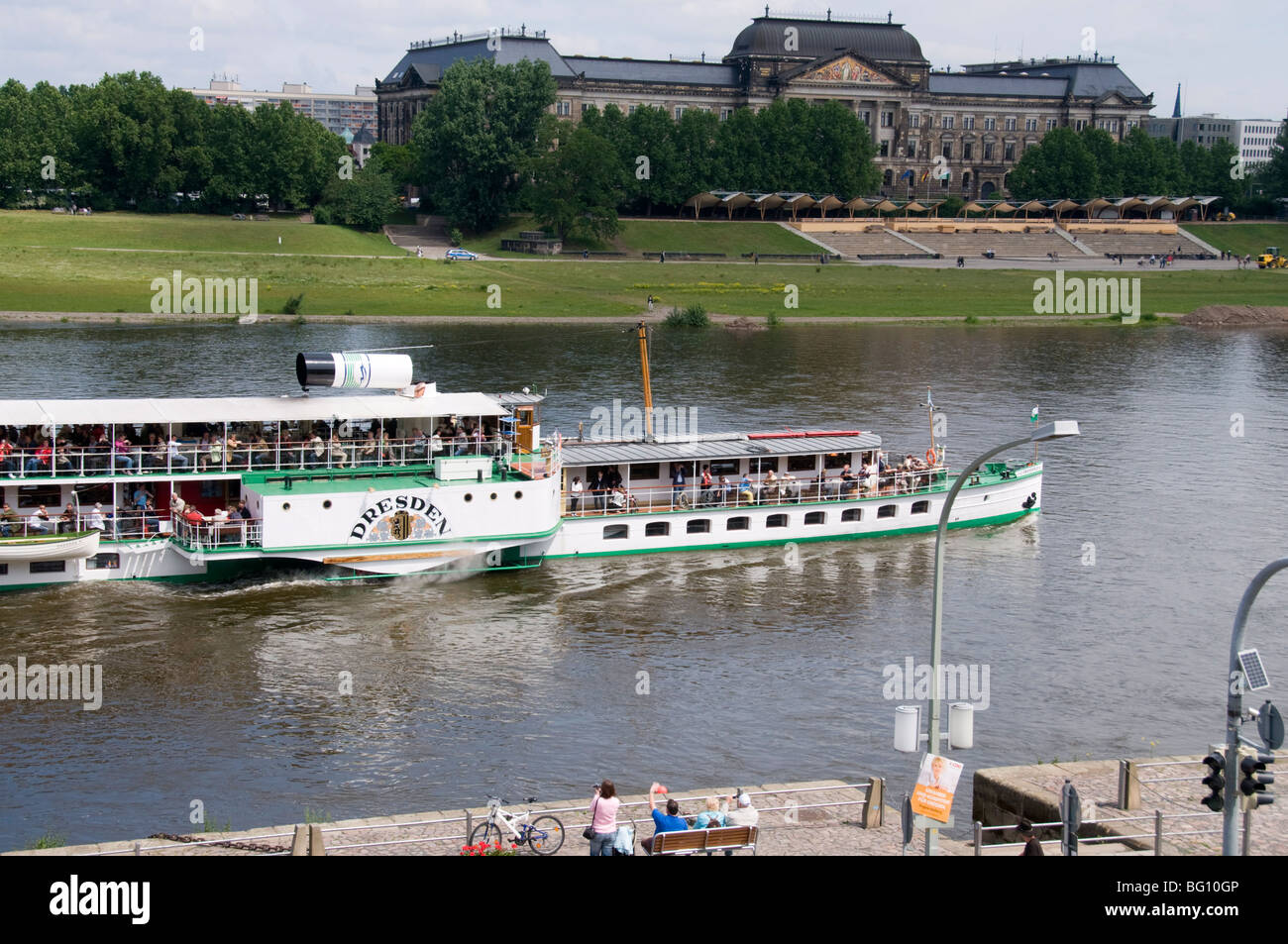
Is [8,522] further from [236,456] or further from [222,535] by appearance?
[236,456]

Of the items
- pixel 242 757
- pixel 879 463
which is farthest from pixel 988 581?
pixel 242 757

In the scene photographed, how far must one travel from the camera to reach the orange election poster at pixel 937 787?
22.1 m

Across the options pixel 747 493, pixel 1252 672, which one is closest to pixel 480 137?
pixel 747 493

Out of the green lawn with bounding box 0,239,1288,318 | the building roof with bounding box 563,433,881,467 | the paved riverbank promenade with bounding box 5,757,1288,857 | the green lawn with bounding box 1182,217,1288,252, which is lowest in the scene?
the paved riverbank promenade with bounding box 5,757,1288,857

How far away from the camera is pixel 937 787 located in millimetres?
22219

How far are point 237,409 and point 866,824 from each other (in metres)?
28.6

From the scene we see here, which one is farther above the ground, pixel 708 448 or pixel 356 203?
pixel 356 203

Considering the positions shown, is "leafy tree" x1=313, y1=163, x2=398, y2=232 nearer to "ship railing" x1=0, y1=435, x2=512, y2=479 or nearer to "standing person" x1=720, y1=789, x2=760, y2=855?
"ship railing" x1=0, y1=435, x2=512, y2=479

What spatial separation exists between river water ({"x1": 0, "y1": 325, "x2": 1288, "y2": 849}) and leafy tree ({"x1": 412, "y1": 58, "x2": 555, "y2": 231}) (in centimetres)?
9144

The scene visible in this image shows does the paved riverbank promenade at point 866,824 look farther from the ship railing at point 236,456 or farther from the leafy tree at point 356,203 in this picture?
the leafy tree at point 356,203

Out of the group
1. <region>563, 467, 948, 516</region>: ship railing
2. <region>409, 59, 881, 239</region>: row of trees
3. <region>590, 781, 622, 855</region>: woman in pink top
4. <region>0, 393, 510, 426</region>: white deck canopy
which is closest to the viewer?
<region>590, 781, 622, 855</region>: woman in pink top

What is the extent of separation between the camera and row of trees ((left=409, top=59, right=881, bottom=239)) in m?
155

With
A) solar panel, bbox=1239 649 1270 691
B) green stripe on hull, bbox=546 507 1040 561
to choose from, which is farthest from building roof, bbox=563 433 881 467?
solar panel, bbox=1239 649 1270 691
